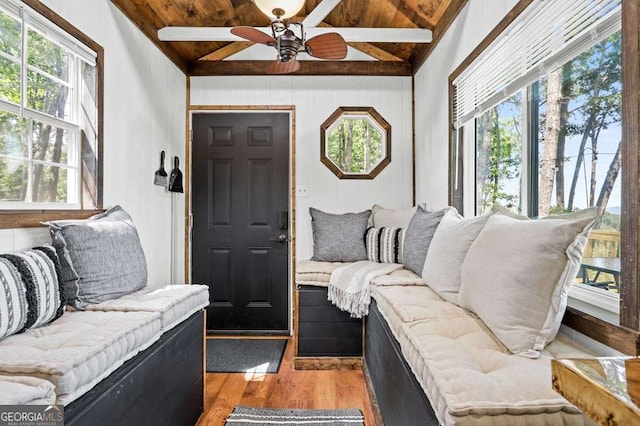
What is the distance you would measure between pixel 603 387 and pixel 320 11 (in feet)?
9.15

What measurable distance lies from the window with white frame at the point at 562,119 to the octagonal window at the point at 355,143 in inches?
55.0

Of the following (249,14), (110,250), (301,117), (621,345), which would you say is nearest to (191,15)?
(249,14)

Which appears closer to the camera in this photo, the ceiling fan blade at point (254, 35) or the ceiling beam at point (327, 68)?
the ceiling fan blade at point (254, 35)

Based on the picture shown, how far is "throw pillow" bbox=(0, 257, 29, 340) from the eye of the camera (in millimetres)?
1281

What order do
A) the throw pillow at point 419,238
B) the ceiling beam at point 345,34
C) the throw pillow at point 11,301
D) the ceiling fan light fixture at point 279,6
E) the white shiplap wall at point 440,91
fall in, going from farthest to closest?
the ceiling beam at point 345,34 → the throw pillow at point 419,238 → the white shiplap wall at point 440,91 → the ceiling fan light fixture at point 279,6 → the throw pillow at point 11,301

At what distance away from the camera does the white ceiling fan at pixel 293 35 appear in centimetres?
212

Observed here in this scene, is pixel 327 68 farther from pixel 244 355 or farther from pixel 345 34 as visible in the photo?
A: pixel 244 355

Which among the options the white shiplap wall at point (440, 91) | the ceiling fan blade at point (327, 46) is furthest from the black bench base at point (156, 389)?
the white shiplap wall at point (440, 91)

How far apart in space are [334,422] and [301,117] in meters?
Result: 2.60

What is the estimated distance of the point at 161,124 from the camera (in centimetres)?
314

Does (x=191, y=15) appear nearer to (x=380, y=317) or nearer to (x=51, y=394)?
(x=380, y=317)

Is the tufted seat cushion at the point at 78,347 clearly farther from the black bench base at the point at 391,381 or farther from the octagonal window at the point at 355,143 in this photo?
the octagonal window at the point at 355,143

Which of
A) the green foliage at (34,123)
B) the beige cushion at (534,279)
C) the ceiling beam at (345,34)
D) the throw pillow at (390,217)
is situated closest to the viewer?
the beige cushion at (534,279)

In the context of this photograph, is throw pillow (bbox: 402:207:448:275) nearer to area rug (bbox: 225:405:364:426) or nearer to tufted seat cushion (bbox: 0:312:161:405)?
area rug (bbox: 225:405:364:426)
